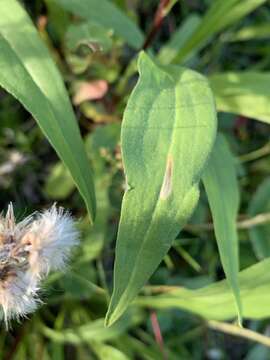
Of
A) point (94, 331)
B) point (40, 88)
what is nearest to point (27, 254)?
point (40, 88)

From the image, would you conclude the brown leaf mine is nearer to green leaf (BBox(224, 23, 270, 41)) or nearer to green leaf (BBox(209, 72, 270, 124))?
green leaf (BBox(209, 72, 270, 124))

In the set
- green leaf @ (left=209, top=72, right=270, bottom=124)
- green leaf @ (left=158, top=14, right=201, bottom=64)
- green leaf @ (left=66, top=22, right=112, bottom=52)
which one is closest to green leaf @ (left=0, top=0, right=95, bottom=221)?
green leaf @ (left=66, top=22, right=112, bottom=52)

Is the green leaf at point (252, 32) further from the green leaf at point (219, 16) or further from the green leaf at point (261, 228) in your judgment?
the green leaf at point (261, 228)

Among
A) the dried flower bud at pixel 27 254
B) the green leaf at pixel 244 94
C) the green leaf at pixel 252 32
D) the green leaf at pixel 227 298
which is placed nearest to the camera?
the dried flower bud at pixel 27 254

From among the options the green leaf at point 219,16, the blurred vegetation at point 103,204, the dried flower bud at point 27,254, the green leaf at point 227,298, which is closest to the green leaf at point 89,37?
the blurred vegetation at point 103,204

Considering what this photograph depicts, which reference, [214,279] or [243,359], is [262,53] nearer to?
[214,279]

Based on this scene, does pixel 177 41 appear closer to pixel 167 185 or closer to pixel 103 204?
pixel 103 204

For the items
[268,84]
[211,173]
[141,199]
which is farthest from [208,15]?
[141,199]
